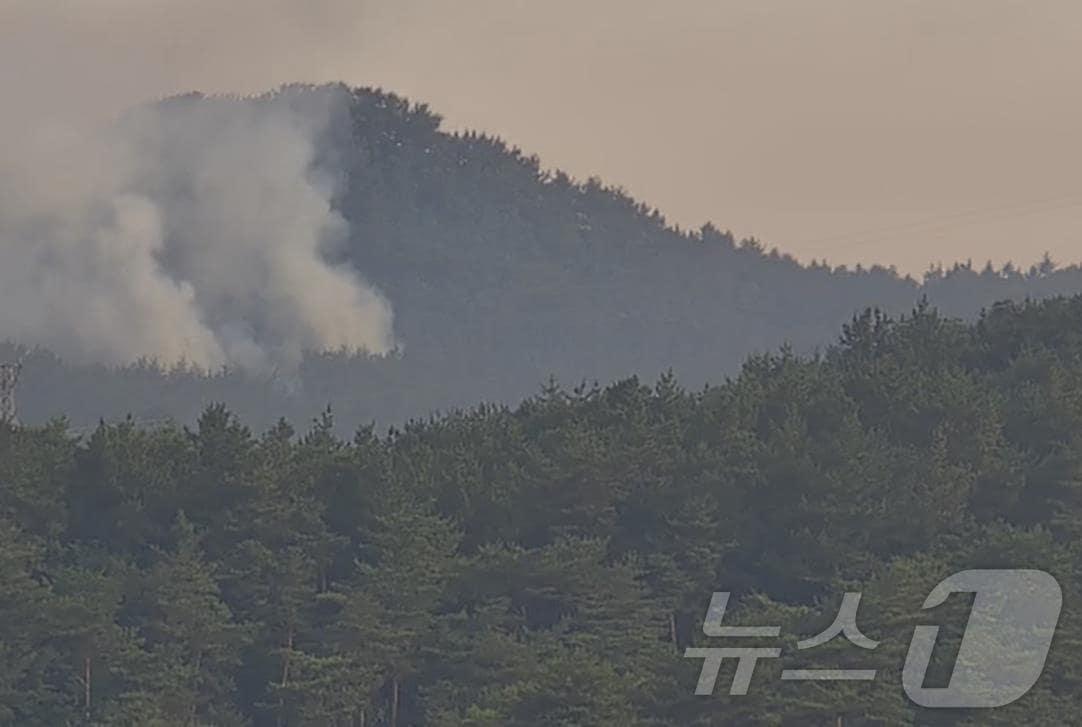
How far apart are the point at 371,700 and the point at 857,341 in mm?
34498

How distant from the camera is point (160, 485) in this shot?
188ft

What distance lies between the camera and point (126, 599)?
51.3 metres

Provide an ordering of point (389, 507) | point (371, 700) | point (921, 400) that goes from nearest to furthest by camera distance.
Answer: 1. point (371, 700)
2. point (389, 507)
3. point (921, 400)

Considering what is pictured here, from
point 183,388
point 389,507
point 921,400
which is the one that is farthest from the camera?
point 183,388

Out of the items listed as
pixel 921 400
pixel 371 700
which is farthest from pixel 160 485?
pixel 921 400

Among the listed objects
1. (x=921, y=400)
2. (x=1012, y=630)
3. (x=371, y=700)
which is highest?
(x=921, y=400)

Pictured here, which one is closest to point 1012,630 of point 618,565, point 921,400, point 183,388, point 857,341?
point 618,565

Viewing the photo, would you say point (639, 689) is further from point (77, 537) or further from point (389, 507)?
point (77, 537)

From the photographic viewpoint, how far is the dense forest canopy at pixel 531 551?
43.2 metres

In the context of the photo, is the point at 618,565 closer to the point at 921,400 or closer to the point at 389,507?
the point at 389,507

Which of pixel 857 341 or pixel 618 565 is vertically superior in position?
pixel 857 341

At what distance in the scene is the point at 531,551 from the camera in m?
52.7

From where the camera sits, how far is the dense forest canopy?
4322 cm

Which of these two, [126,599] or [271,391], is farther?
[271,391]
